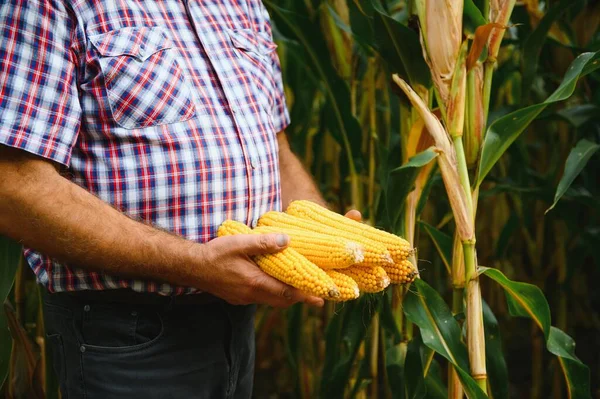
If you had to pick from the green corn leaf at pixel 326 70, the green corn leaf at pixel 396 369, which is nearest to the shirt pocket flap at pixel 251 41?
the green corn leaf at pixel 326 70

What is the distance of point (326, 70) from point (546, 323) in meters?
0.82

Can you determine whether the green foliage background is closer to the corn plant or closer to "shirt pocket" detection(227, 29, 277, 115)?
the corn plant

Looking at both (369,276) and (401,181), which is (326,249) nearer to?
(369,276)

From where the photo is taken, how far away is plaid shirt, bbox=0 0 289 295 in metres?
1.11

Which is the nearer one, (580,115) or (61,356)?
(61,356)

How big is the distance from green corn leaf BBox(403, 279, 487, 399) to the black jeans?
36 centimetres

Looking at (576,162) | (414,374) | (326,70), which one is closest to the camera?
(414,374)

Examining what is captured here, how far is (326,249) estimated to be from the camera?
105cm

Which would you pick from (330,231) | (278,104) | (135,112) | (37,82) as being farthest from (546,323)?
(37,82)

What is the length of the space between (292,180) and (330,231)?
1.47 ft

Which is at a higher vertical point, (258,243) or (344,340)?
(258,243)


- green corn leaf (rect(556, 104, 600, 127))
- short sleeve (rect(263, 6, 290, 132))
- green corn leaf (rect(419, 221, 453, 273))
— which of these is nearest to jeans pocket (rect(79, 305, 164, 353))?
short sleeve (rect(263, 6, 290, 132))

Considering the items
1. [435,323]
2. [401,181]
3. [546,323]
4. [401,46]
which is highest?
[401,46]

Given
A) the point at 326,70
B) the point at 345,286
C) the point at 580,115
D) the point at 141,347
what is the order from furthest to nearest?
the point at 580,115, the point at 326,70, the point at 141,347, the point at 345,286
